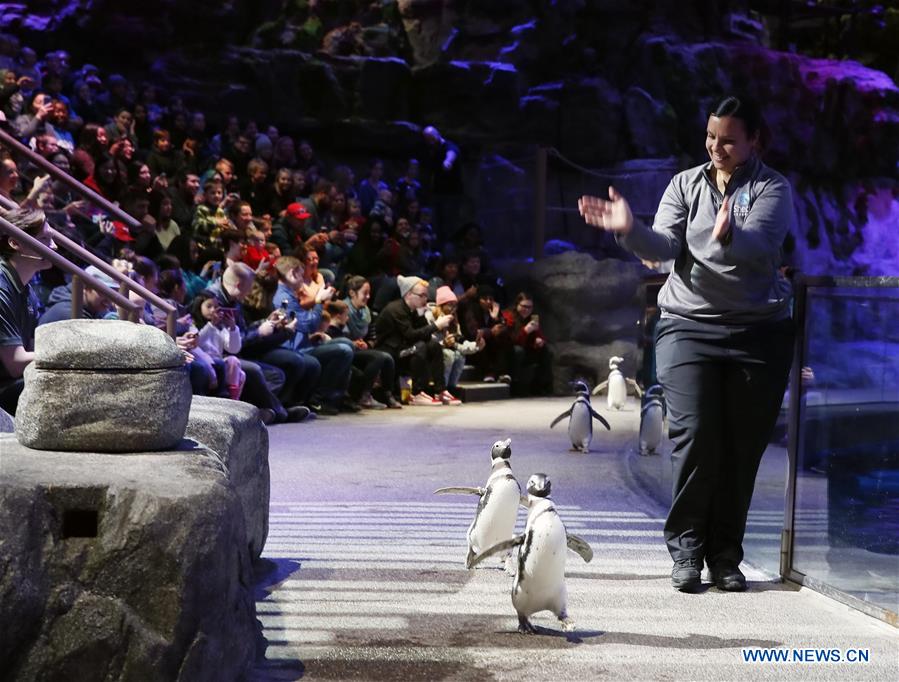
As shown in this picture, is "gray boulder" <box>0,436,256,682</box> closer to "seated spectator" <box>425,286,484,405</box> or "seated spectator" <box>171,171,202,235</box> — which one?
"seated spectator" <box>171,171,202,235</box>

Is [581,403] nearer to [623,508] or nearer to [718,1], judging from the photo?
[623,508]

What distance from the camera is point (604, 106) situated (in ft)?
68.4

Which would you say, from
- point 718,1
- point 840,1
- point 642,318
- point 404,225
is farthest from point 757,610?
point 840,1

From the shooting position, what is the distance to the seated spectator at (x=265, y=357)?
9.23m

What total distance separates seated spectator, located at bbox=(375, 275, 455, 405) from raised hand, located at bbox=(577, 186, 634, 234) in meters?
7.89

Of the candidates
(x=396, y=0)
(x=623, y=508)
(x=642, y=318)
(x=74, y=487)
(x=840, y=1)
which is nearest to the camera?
(x=74, y=487)

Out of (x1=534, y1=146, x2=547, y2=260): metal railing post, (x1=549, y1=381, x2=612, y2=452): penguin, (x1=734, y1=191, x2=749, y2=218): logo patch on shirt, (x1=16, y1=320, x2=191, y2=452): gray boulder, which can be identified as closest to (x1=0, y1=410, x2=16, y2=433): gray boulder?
(x1=16, y1=320, x2=191, y2=452): gray boulder

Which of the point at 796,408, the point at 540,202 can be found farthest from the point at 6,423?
the point at 540,202

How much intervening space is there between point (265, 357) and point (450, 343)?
3.07 m

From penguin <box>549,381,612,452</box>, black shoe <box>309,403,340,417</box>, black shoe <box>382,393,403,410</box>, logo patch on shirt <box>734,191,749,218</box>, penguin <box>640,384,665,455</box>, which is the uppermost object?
logo patch on shirt <box>734,191,749,218</box>

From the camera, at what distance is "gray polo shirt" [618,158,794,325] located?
4.01 m

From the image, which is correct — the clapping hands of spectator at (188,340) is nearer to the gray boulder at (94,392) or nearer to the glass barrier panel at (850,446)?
the glass barrier panel at (850,446)

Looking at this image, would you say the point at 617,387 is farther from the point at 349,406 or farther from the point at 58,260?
the point at 58,260

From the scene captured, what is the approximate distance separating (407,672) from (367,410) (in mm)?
7906
